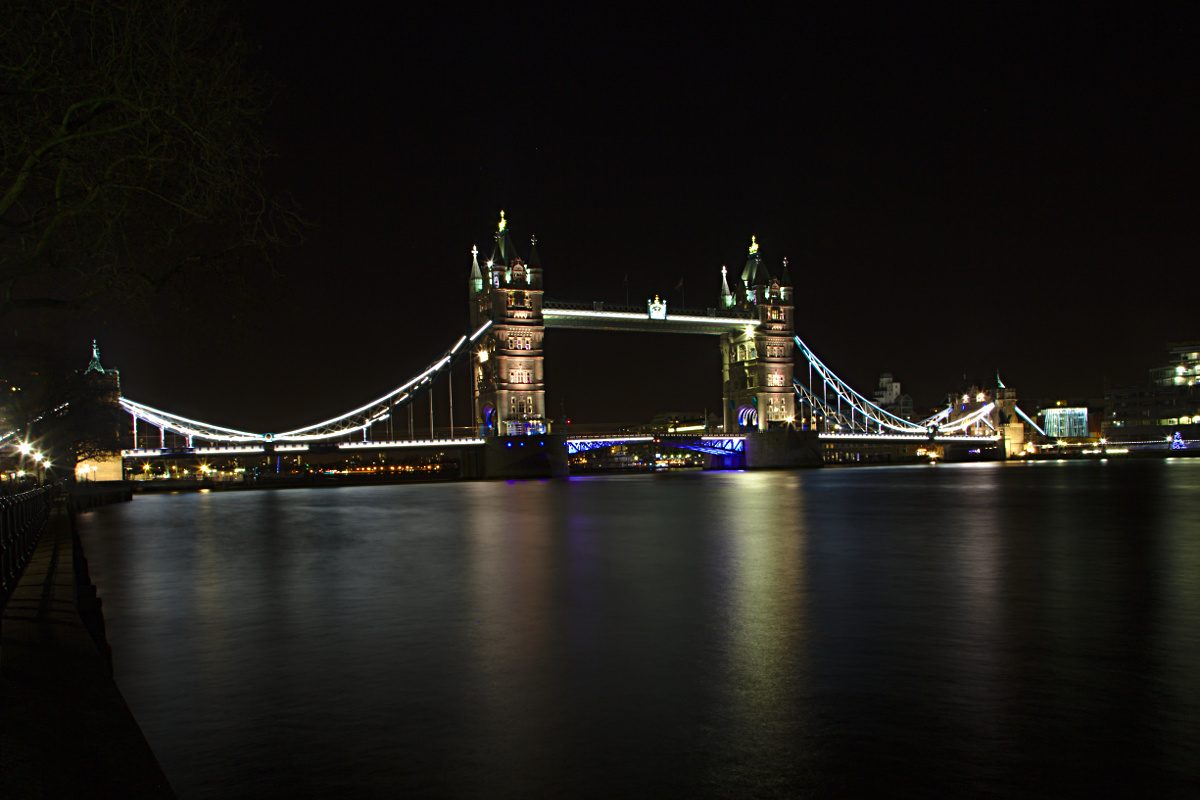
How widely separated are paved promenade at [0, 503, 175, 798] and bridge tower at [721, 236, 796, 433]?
258ft

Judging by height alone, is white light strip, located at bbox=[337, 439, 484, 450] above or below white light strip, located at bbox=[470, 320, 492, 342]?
below

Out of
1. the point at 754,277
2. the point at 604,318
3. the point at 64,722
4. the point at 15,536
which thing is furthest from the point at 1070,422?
the point at 64,722

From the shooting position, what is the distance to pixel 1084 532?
64.3ft

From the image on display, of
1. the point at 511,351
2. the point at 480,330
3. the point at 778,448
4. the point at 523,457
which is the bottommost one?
the point at 778,448

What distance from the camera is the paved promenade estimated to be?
3.52 metres

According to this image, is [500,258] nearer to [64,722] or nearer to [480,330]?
[480,330]

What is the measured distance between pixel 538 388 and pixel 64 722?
65249 mm

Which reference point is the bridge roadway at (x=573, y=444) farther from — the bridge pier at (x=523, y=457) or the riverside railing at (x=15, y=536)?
the riverside railing at (x=15, y=536)

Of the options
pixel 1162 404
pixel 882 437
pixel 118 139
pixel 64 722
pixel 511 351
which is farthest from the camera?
pixel 1162 404

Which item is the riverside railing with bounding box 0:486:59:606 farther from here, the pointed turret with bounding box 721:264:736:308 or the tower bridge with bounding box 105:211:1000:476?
the pointed turret with bounding box 721:264:736:308

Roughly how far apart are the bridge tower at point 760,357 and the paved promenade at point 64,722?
78559 mm

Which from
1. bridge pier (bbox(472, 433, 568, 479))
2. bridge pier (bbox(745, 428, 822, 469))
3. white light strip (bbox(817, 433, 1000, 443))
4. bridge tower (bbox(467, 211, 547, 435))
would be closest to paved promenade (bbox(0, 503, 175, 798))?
bridge pier (bbox(472, 433, 568, 479))

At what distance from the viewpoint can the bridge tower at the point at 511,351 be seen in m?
68.6

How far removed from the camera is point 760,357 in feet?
276
